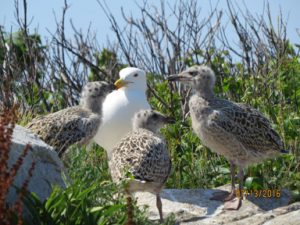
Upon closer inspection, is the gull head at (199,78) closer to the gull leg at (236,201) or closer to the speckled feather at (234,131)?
the speckled feather at (234,131)

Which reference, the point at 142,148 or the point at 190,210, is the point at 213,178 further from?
the point at 142,148

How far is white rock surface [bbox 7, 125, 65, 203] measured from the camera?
6844 mm

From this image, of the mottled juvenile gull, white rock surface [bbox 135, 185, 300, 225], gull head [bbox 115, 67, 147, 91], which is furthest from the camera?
gull head [bbox 115, 67, 147, 91]

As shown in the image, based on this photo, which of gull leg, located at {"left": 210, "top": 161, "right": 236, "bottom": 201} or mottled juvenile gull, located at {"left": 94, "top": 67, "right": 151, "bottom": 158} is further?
mottled juvenile gull, located at {"left": 94, "top": 67, "right": 151, "bottom": 158}

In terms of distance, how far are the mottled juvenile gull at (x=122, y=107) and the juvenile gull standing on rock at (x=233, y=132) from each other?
5.74 feet

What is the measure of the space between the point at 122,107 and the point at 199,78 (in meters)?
1.79

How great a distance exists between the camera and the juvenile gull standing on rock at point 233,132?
9.17 metres

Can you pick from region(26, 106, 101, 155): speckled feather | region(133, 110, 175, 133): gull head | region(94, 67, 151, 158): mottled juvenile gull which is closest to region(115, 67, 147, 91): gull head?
region(94, 67, 151, 158): mottled juvenile gull

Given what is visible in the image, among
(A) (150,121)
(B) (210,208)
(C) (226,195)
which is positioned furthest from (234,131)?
(A) (150,121)

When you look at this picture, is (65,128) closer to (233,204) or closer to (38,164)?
(233,204)

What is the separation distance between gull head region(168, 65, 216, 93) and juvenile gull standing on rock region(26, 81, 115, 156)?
1.03 meters

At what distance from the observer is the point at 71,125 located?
31.9 feet

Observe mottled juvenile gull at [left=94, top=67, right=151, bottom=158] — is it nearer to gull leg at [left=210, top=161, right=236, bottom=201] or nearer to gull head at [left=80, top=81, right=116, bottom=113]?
gull head at [left=80, top=81, right=116, bottom=113]
